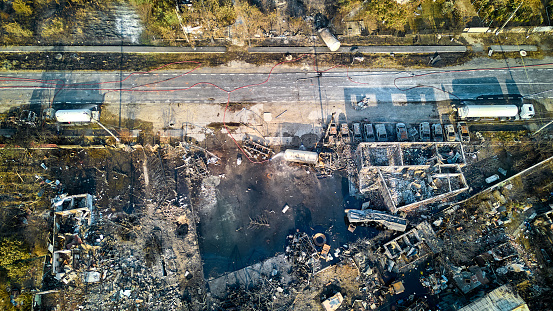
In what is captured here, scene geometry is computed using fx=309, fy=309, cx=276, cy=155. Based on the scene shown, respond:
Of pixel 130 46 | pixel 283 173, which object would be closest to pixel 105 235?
pixel 283 173

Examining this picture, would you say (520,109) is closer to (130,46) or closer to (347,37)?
(347,37)

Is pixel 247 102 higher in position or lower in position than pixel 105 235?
higher

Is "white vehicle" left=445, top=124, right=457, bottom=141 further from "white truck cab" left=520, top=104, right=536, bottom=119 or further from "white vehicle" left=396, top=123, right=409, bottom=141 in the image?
"white truck cab" left=520, top=104, right=536, bottom=119

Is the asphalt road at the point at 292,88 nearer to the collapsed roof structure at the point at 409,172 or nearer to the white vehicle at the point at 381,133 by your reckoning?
the white vehicle at the point at 381,133

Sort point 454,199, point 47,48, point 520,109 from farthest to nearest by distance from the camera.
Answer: point 47,48, point 520,109, point 454,199

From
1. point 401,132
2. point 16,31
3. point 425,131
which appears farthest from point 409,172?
point 16,31

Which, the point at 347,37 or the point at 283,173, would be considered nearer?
the point at 283,173
